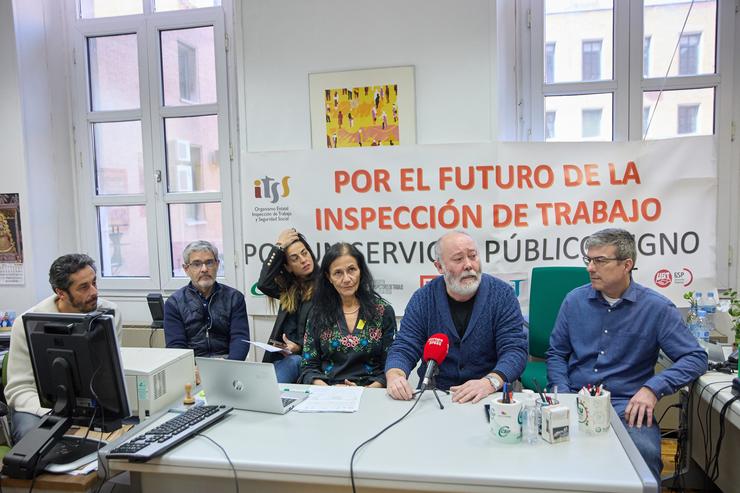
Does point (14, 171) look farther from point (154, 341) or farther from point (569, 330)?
point (569, 330)

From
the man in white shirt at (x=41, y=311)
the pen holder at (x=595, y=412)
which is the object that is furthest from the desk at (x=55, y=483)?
the pen holder at (x=595, y=412)

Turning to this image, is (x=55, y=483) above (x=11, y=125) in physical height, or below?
below

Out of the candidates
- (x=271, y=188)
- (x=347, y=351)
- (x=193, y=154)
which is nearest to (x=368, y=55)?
(x=271, y=188)

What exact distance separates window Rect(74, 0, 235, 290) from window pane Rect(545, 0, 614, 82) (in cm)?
220

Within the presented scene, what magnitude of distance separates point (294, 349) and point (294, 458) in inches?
52.6

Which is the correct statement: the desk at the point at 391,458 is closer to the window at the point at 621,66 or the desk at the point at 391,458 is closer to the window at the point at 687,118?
the window at the point at 621,66

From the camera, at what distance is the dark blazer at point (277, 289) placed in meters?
2.74

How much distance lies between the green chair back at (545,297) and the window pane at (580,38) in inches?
50.5

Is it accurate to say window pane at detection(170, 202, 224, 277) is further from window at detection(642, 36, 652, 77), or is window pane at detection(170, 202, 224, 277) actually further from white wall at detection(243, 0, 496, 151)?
window at detection(642, 36, 652, 77)

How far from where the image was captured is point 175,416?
171 cm

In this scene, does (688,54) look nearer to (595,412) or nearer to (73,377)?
(595,412)

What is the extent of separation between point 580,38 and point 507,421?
2699mm

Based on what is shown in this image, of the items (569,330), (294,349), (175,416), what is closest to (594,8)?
(569,330)

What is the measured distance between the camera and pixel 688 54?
10.2 ft
